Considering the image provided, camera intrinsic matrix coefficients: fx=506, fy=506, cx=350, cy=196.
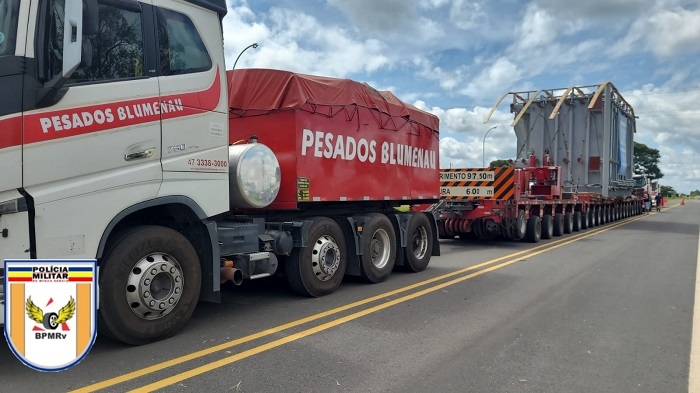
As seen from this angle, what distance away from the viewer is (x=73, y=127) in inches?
159

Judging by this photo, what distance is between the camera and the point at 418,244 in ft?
30.7

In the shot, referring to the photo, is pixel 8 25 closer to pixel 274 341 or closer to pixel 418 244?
pixel 274 341

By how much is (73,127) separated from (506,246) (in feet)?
39.1

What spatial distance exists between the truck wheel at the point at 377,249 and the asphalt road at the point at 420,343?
12.3 inches

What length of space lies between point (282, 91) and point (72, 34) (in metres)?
3.00

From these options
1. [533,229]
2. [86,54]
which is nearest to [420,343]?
[86,54]

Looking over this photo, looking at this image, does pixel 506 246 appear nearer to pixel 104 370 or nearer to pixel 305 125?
pixel 305 125

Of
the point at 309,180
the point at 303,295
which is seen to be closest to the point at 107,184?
the point at 309,180

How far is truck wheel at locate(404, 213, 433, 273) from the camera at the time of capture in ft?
29.3

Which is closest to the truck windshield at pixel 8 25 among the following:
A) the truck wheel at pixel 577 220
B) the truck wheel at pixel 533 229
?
the truck wheel at pixel 533 229

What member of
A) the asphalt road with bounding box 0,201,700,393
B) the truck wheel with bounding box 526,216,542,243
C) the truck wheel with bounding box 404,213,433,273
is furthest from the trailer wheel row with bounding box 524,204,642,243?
the asphalt road with bounding box 0,201,700,393

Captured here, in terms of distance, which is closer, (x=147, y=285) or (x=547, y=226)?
(x=147, y=285)

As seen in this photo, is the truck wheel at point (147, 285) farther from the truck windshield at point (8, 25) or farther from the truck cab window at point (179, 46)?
the truck windshield at point (8, 25)

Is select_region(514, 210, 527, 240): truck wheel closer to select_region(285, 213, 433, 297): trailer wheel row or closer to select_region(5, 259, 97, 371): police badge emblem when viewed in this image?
select_region(285, 213, 433, 297): trailer wheel row
